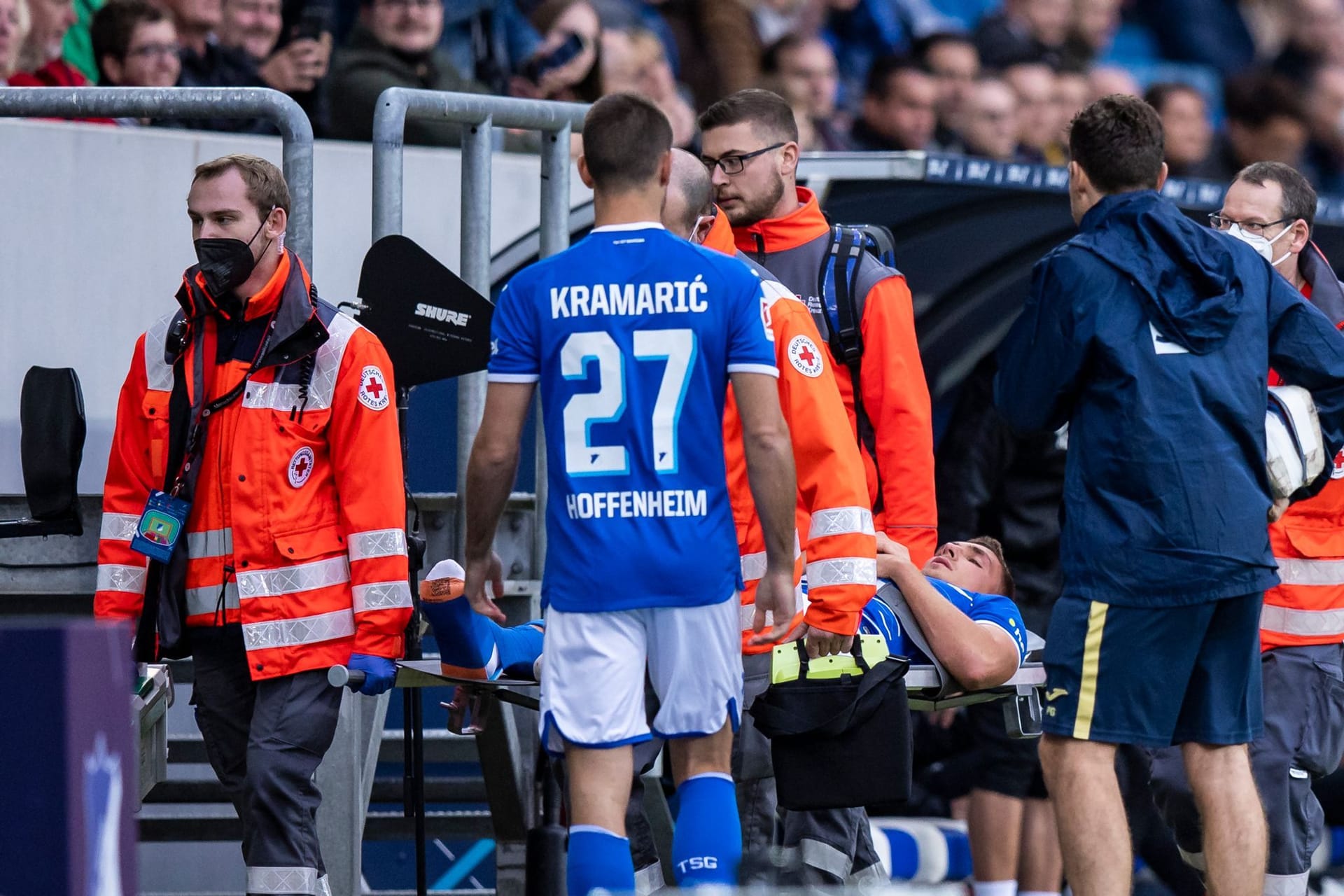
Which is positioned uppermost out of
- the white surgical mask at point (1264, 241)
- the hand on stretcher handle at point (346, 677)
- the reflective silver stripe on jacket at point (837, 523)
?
the white surgical mask at point (1264, 241)

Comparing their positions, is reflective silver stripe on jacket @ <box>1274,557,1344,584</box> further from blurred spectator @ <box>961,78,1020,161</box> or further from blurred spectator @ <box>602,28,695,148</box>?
blurred spectator @ <box>961,78,1020,161</box>

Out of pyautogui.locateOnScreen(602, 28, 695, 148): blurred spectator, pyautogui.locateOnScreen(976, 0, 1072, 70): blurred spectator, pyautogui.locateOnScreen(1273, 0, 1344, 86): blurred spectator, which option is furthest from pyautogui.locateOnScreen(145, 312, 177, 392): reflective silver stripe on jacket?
pyautogui.locateOnScreen(1273, 0, 1344, 86): blurred spectator

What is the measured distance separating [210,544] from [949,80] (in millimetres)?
6199

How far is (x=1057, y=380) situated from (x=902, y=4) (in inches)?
327

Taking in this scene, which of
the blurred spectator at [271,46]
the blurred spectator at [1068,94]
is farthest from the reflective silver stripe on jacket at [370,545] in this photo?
the blurred spectator at [1068,94]

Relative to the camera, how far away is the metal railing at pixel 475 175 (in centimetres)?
558

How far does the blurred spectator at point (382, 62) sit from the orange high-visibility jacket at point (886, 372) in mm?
2328

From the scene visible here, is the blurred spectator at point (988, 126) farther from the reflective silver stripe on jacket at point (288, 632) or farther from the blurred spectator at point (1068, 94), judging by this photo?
the reflective silver stripe on jacket at point (288, 632)

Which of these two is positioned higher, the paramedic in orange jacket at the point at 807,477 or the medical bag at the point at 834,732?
the paramedic in orange jacket at the point at 807,477

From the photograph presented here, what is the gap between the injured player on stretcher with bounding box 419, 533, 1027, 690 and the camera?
16.5ft

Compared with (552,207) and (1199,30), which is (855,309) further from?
(1199,30)

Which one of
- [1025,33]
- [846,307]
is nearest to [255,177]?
[846,307]

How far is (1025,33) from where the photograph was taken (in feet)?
38.8

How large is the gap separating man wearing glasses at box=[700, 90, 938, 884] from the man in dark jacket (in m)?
0.70
